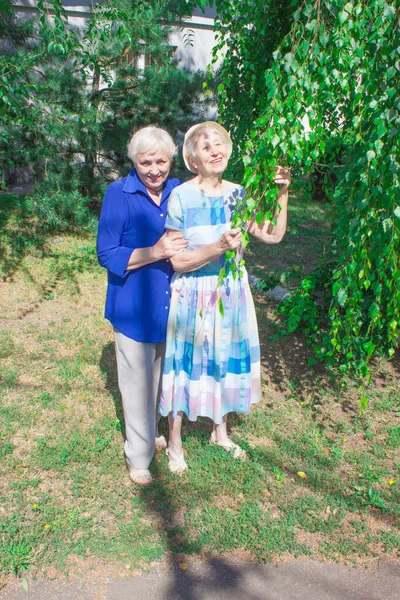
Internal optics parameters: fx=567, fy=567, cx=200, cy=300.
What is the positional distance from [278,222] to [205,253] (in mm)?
452

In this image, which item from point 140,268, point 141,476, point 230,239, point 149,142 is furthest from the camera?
point 141,476

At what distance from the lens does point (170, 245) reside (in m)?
2.69

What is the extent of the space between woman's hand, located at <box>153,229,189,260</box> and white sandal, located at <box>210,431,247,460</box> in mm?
1350

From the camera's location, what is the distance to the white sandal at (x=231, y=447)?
3463 millimetres

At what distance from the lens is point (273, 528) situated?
2.94 meters

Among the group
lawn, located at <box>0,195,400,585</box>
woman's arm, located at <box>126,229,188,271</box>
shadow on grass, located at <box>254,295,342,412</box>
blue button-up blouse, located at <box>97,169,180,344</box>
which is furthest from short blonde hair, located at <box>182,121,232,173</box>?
shadow on grass, located at <box>254,295,342,412</box>

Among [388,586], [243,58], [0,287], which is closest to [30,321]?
[0,287]

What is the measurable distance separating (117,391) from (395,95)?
273 cm

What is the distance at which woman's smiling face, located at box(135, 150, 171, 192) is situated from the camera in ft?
9.00

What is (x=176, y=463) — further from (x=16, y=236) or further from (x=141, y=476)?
(x=16, y=236)

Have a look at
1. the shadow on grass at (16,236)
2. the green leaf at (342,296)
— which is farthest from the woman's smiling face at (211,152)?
the shadow on grass at (16,236)

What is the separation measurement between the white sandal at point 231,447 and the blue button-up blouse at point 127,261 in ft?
2.94

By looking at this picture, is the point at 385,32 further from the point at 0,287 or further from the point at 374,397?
the point at 0,287

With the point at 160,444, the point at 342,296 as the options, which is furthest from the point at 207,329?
the point at 160,444
